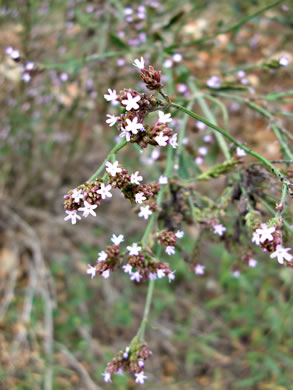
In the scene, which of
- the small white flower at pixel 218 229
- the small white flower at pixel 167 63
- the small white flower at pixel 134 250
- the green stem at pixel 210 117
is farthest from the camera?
the small white flower at pixel 167 63

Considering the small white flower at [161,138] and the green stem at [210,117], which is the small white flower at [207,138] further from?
the small white flower at [161,138]

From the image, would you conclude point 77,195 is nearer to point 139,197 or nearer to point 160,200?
point 139,197

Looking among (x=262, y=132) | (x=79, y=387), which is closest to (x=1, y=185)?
(x=79, y=387)

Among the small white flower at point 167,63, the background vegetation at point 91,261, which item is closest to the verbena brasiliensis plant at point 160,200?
the small white flower at point 167,63

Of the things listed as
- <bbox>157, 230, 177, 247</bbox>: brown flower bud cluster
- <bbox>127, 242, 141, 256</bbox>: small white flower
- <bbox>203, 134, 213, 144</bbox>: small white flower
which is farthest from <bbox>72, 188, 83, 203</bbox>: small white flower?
<bbox>203, 134, 213, 144</bbox>: small white flower

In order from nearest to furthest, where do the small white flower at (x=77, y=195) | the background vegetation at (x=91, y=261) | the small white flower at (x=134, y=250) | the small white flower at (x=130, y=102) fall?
the small white flower at (x=130, y=102) → the small white flower at (x=77, y=195) → the small white flower at (x=134, y=250) → the background vegetation at (x=91, y=261)

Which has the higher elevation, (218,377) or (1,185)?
(1,185)

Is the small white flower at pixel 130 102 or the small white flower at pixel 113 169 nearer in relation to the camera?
the small white flower at pixel 130 102

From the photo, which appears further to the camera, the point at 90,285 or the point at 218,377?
the point at 90,285

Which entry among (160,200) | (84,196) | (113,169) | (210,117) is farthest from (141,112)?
(210,117)

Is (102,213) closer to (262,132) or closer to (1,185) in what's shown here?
(1,185)
